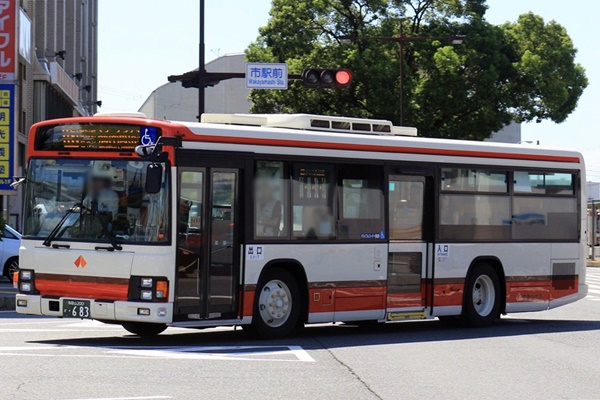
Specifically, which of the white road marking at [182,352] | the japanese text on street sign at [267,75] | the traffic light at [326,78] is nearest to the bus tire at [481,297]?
the white road marking at [182,352]

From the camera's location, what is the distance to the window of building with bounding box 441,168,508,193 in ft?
64.8

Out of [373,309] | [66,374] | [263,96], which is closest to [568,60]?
[263,96]

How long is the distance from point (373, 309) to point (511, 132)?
3662 inches

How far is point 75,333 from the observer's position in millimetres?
17641

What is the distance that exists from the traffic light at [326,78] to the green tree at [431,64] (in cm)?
2392

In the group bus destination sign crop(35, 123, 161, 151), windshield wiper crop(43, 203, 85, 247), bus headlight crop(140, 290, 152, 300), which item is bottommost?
bus headlight crop(140, 290, 152, 300)

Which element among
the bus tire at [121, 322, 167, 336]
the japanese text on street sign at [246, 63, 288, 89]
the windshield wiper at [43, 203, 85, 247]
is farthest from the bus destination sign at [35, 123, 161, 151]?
the japanese text on street sign at [246, 63, 288, 89]

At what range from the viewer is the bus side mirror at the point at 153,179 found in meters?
15.2

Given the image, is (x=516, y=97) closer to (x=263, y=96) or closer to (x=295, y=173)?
A: (x=263, y=96)

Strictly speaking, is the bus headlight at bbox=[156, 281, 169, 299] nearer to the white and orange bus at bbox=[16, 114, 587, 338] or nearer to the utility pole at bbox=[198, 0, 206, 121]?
the white and orange bus at bbox=[16, 114, 587, 338]

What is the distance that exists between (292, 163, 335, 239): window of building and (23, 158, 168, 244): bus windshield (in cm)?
232

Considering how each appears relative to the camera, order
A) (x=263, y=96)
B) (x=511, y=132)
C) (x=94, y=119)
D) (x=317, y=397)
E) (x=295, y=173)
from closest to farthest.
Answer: (x=317, y=397) → (x=94, y=119) → (x=295, y=173) → (x=263, y=96) → (x=511, y=132)

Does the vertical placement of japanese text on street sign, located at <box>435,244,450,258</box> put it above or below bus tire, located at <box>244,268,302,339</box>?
above

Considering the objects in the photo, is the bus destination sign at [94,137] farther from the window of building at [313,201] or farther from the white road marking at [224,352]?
the white road marking at [224,352]
